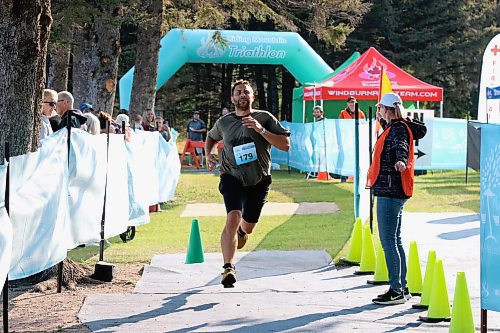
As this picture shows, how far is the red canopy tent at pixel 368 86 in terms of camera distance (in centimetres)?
3005

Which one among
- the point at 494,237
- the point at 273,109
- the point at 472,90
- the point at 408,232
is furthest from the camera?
the point at 472,90

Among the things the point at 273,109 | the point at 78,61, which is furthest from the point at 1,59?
the point at 273,109

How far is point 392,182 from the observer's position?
8.89 meters

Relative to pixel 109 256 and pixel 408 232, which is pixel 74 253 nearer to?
Result: pixel 109 256

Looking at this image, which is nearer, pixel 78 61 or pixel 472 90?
pixel 78 61

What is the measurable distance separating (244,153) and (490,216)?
357 cm

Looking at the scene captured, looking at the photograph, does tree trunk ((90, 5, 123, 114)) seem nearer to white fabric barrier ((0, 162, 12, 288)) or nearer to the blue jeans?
the blue jeans

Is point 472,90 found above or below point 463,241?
above

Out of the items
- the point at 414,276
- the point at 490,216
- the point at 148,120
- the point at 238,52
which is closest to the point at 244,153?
the point at 414,276

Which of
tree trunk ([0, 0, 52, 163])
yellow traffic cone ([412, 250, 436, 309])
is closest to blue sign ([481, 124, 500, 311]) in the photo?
yellow traffic cone ([412, 250, 436, 309])

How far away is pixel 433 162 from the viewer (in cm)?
2673

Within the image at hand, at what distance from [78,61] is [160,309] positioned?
1200cm

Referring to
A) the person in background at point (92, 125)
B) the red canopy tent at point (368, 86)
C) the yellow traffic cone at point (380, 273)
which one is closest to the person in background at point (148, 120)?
the person in background at point (92, 125)

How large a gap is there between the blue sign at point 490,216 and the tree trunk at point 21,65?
14.1 ft
